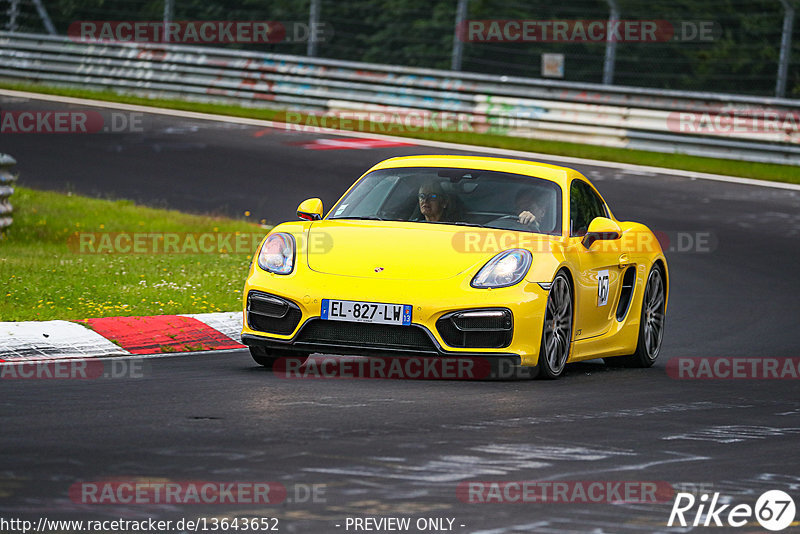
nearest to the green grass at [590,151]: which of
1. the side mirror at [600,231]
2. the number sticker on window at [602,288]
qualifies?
the number sticker on window at [602,288]

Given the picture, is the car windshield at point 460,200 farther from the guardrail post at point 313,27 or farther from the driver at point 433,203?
the guardrail post at point 313,27

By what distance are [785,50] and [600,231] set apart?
12873mm

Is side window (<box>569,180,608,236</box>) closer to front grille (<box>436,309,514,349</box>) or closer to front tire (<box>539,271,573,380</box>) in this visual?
front tire (<box>539,271,573,380</box>)

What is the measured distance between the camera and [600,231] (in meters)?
9.02

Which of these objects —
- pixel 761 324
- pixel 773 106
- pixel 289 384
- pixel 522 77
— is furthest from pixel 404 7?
pixel 289 384

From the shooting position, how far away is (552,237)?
8727 mm

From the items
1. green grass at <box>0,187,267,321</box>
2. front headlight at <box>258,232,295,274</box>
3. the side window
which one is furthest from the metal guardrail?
front headlight at <box>258,232,295,274</box>

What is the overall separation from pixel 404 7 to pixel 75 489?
2288 centimetres

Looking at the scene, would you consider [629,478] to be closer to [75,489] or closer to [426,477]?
[426,477]

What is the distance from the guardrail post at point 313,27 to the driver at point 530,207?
1603 centimetres

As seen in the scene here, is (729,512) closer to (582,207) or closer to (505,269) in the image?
(505,269)

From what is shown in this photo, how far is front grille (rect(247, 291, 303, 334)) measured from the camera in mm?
8078

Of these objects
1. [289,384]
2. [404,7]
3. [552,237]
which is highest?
[404,7]

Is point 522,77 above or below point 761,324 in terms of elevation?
above
